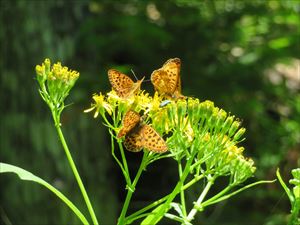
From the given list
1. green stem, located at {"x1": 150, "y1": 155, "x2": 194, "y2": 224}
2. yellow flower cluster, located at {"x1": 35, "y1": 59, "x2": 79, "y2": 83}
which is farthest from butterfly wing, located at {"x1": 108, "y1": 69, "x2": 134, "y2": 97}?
green stem, located at {"x1": 150, "y1": 155, "x2": 194, "y2": 224}

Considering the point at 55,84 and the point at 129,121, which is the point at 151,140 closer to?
the point at 129,121

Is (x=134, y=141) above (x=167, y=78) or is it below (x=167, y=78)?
below

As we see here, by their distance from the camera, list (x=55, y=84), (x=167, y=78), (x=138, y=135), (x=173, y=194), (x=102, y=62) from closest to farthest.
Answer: (x=173, y=194) < (x=138, y=135) < (x=55, y=84) < (x=167, y=78) < (x=102, y=62)

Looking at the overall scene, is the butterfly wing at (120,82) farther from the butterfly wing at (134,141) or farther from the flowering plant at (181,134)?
the butterfly wing at (134,141)

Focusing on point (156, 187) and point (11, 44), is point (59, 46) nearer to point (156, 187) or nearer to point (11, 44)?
point (11, 44)

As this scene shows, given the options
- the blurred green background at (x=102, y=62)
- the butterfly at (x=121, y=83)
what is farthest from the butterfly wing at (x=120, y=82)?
the blurred green background at (x=102, y=62)

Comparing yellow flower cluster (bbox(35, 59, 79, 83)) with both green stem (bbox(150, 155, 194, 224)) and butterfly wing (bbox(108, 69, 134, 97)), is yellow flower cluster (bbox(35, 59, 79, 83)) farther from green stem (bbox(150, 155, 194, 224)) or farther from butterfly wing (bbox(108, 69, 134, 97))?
green stem (bbox(150, 155, 194, 224))

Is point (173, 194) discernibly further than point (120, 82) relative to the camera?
No

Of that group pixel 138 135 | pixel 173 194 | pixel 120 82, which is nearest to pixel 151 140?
pixel 138 135
